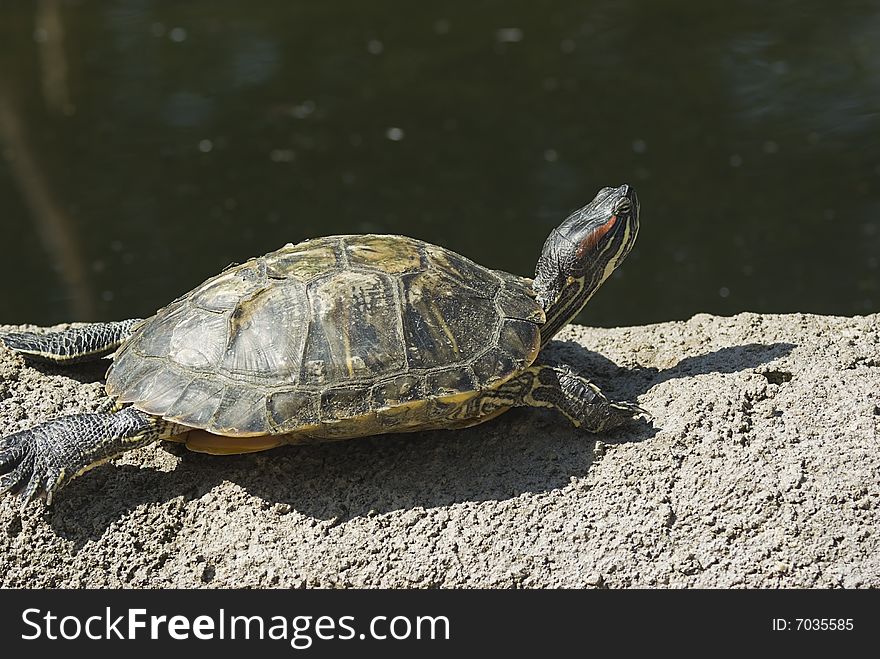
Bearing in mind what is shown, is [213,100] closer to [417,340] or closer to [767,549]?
[417,340]

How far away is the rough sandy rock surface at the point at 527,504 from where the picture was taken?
314cm

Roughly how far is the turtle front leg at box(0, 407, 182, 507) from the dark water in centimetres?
350

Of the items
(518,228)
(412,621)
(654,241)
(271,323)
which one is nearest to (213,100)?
(518,228)

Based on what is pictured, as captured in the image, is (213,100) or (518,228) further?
(213,100)

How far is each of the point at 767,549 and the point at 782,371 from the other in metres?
0.80

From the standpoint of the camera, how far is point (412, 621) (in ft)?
9.85

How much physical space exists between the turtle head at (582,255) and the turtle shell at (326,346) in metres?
0.22

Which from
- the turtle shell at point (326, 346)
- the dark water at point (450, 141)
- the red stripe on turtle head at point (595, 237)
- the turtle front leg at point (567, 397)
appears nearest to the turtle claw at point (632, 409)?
the turtle front leg at point (567, 397)

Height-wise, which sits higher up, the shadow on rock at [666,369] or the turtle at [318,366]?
the turtle at [318,366]

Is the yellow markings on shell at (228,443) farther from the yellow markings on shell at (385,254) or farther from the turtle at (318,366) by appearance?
the yellow markings on shell at (385,254)

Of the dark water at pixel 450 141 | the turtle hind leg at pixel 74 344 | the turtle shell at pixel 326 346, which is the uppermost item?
the turtle shell at pixel 326 346

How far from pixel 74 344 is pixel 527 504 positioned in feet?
5.91

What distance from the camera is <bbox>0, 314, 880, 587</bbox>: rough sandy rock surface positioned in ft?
10.3

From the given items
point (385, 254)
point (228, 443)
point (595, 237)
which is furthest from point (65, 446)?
point (595, 237)
